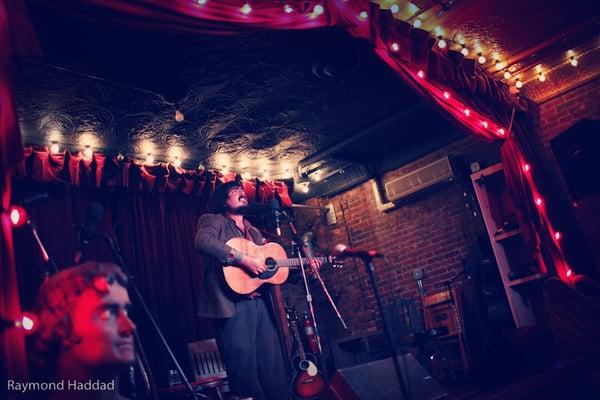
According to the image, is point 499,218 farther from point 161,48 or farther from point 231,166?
point 161,48

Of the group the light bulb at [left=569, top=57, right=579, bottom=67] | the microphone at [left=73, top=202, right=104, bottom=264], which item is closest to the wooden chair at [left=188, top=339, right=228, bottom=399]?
the microphone at [left=73, top=202, right=104, bottom=264]

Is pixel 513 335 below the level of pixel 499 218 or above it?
below

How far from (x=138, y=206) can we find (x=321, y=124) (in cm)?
271

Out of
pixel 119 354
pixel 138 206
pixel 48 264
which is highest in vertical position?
pixel 138 206

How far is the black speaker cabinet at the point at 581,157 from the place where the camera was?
5434 mm

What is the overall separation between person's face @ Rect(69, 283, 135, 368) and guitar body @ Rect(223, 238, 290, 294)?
211 cm

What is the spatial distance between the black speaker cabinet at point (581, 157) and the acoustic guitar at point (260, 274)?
3115 mm

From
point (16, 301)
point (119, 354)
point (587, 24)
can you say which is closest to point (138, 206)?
point (16, 301)

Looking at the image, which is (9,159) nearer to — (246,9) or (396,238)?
(246,9)

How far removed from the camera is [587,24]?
539cm

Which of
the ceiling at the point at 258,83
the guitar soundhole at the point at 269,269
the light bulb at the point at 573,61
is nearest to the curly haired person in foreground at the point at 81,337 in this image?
the guitar soundhole at the point at 269,269

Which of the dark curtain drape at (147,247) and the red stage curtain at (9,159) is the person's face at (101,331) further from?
the dark curtain drape at (147,247)

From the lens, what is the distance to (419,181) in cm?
715

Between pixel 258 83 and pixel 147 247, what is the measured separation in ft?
8.79
